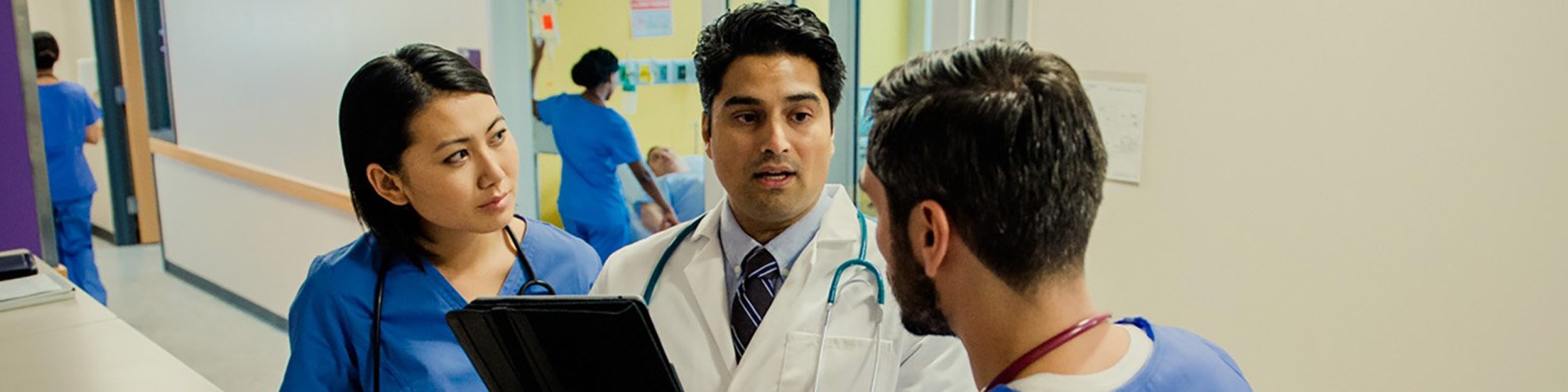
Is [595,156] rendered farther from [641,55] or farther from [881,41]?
[881,41]

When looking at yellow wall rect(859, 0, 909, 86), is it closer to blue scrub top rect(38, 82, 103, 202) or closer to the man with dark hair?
the man with dark hair

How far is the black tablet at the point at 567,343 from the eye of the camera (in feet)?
3.19

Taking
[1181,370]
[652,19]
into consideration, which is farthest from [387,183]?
[652,19]

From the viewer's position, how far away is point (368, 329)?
148 cm

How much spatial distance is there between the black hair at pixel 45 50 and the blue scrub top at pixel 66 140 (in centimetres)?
9

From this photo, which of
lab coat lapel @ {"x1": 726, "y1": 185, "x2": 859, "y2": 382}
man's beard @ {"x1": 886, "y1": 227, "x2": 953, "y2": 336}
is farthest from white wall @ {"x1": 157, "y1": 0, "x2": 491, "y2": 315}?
man's beard @ {"x1": 886, "y1": 227, "x2": 953, "y2": 336}

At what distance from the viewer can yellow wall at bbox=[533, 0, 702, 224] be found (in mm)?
3279

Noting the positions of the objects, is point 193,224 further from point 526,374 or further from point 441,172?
point 526,374

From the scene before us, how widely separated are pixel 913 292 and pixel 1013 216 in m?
0.13

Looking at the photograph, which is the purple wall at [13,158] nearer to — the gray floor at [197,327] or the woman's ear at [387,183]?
the gray floor at [197,327]

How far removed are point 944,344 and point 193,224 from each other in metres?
5.56

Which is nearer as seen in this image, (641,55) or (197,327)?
(641,55)

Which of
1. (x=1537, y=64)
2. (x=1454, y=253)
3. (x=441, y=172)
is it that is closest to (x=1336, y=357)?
(x=1454, y=253)

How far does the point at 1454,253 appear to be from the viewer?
5.89ft
